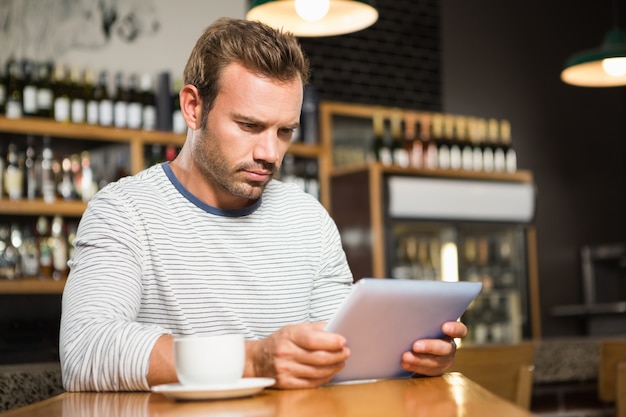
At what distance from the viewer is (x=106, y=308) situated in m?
1.40

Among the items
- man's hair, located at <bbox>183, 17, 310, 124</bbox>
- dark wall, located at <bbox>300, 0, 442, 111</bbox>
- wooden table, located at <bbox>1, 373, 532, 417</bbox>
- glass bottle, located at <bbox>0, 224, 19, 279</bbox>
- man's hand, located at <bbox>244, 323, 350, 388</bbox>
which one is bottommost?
wooden table, located at <bbox>1, 373, 532, 417</bbox>

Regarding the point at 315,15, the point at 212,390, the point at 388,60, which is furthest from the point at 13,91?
the point at 212,390

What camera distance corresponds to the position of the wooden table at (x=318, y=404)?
3.42ft

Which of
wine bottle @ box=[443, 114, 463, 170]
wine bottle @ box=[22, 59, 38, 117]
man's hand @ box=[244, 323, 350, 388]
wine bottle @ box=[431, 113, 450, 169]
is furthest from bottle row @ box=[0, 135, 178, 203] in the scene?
man's hand @ box=[244, 323, 350, 388]

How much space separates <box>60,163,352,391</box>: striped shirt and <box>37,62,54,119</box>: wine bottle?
99.3 inches

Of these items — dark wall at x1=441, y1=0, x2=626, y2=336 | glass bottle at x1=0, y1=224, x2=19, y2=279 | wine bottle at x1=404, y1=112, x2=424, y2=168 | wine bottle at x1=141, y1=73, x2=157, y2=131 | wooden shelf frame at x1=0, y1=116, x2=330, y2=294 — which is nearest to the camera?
wooden shelf frame at x1=0, y1=116, x2=330, y2=294

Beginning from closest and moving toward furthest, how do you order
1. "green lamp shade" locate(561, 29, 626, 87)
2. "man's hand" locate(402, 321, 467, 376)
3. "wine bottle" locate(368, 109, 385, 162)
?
"man's hand" locate(402, 321, 467, 376) → "green lamp shade" locate(561, 29, 626, 87) → "wine bottle" locate(368, 109, 385, 162)

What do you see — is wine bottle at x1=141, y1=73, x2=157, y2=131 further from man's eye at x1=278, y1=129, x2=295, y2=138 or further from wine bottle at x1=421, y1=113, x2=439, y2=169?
man's eye at x1=278, y1=129, x2=295, y2=138

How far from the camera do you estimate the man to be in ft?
4.92

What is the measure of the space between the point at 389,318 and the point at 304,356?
0.50 feet

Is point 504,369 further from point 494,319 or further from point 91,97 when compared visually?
point 494,319

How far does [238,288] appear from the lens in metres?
1.69

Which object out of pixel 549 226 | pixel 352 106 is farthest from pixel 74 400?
pixel 549 226

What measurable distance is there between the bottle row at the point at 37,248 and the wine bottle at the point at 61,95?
49cm
